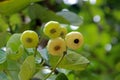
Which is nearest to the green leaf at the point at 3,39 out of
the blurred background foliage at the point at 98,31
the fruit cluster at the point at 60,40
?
the fruit cluster at the point at 60,40

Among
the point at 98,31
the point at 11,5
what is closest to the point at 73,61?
the point at 11,5

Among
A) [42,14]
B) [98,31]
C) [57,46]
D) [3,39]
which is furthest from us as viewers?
[98,31]

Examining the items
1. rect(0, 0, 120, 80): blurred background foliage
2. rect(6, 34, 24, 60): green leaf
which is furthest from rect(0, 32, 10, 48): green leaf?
rect(0, 0, 120, 80): blurred background foliage

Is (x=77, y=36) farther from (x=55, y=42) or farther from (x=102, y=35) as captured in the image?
(x=102, y=35)

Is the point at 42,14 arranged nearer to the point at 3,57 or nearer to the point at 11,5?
the point at 11,5

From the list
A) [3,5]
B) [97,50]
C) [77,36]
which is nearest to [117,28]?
[97,50]

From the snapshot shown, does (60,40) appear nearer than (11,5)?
Yes

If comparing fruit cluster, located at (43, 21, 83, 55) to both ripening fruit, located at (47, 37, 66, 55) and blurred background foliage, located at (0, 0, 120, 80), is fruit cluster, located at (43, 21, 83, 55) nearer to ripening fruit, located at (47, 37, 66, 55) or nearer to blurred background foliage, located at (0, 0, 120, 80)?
ripening fruit, located at (47, 37, 66, 55)
